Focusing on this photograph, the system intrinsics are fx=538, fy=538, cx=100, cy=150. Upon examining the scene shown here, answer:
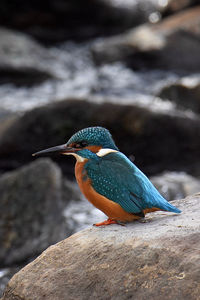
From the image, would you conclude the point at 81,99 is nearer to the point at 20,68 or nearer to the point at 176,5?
the point at 20,68

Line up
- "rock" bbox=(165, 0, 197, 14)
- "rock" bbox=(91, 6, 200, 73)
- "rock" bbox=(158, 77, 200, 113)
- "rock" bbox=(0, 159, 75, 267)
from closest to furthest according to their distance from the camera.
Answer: "rock" bbox=(0, 159, 75, 267)
"rock" bbox=(158, 77, 200, 113)
"rock" bbox=(91, 6, 200, 73)
"rock" bbox=(165, 0, 197, 14)

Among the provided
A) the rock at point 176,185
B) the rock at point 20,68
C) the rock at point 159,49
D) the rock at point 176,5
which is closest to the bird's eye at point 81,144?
the rock at point 176,185

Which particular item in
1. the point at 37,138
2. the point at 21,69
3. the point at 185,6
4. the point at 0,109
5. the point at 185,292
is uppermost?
the point at 185,6

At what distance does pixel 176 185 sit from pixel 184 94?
10.1 ft

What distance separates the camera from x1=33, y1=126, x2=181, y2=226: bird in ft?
11.0

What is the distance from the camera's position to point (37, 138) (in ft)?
25.1

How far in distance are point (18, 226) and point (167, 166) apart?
2.93 metres

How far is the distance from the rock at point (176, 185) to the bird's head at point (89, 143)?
3.15 m

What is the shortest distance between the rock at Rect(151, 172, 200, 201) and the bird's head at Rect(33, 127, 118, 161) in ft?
10.3

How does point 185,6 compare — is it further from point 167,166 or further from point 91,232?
point 91,232

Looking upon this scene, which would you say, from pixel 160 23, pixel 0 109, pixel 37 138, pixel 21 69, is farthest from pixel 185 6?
pixel 37 138

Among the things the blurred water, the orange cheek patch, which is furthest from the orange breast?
the blurred water

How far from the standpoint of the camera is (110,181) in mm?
3385

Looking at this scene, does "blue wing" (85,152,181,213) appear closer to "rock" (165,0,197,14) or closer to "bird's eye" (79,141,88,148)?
"bird's eye" (79,141,88,148)
